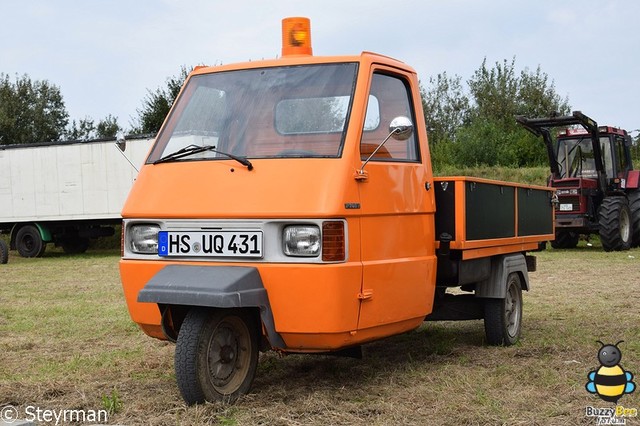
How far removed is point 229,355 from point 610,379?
228 centimetres

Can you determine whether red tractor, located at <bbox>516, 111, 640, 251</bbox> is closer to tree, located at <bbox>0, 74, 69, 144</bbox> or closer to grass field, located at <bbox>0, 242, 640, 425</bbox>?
grass field, located at <bbox>0, 242, 640, 425</bbox>

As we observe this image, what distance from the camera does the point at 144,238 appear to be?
5508 mm

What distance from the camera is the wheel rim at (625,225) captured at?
63.8 ft

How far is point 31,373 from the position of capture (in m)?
6.29

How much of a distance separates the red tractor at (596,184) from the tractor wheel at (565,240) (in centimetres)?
33

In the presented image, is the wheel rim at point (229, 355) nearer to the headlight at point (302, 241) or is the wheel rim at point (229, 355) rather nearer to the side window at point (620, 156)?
the headlight at point (302, 241)

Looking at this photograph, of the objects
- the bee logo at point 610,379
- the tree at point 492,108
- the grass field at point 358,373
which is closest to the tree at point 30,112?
the tree at point 492,108

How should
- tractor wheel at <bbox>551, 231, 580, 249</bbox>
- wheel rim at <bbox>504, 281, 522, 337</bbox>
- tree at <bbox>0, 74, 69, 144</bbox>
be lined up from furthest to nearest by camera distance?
tree at <bbox>0, 74, 69, 144</bbox> → tractor wheel at <bbox>551, 231, 580, 249</bbox> → wheel rim at <bbox>504, 281, 522, 337</bbox>

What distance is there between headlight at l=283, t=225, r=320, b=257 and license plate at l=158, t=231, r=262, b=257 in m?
0.17

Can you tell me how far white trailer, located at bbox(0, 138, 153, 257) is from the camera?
22.3m

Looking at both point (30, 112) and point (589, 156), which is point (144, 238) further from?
point (30, 112)

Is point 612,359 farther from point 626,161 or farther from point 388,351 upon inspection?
point 626,161

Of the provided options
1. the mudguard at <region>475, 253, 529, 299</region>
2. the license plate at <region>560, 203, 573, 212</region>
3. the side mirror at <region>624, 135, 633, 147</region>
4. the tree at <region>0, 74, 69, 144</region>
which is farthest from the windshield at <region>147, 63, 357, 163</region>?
the tree at <region>0, 74, 69, 144</region>

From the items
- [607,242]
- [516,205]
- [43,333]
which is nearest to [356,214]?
[516,205]
